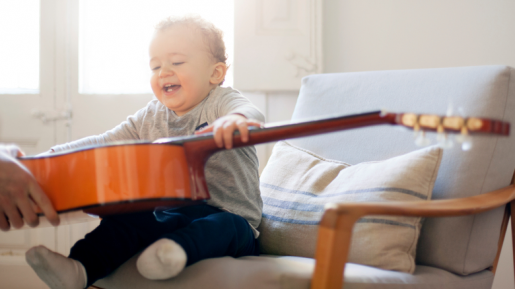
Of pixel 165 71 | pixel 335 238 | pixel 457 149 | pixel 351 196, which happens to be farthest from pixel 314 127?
pixel 165 71

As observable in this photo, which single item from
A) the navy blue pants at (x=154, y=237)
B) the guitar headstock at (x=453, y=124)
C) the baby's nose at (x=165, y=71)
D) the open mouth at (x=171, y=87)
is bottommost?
the navy blue pants at (x=154, y=237)

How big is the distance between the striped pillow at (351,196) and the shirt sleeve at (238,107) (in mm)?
278

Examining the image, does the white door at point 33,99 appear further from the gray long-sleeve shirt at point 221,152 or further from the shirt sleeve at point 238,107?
the shirt sleeve at point 238,107

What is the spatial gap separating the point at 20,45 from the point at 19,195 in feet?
5.89

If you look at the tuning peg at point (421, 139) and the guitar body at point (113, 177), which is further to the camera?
the guitar body at point (113, 177)

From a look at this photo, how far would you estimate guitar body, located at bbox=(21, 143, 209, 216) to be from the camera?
752 mm

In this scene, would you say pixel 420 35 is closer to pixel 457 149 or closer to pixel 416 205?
pixel 457 149

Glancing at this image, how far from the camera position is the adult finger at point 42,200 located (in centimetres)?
76

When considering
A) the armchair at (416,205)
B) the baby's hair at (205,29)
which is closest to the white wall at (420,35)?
the armchair at (416,205)

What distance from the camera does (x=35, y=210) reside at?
78cm

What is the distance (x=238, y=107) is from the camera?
1.05m

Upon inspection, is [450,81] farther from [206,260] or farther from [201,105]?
[206,260]

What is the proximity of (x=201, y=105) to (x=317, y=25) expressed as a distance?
91cm

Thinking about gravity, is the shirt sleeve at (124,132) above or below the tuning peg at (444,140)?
below
